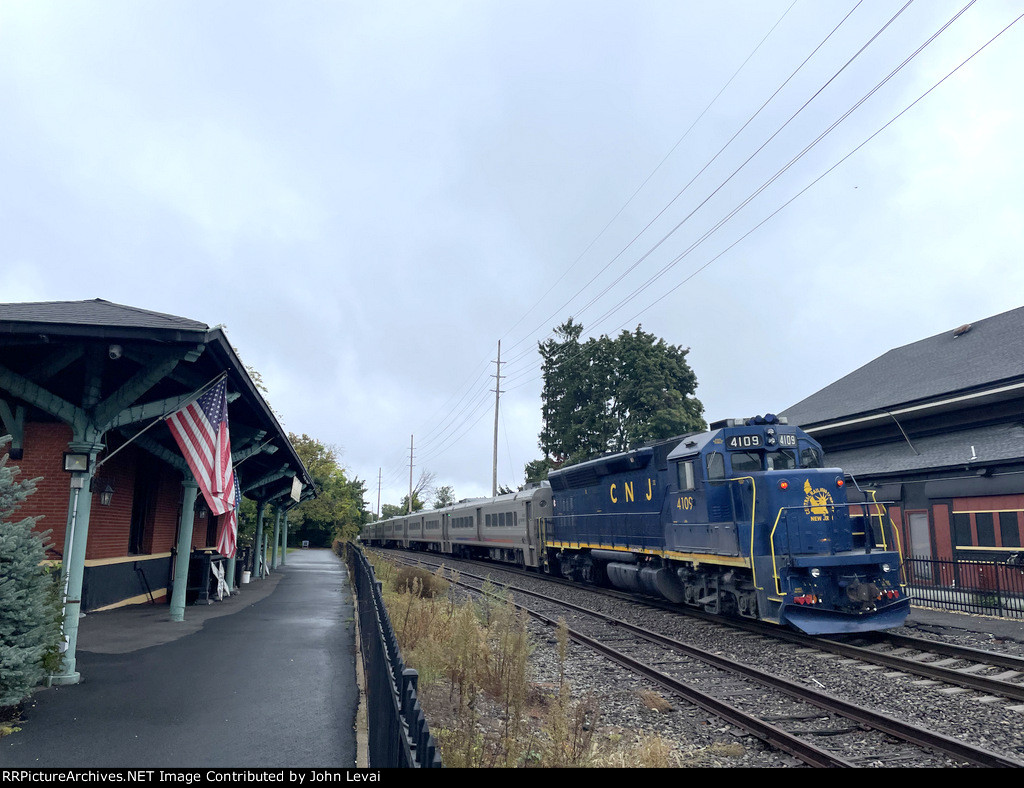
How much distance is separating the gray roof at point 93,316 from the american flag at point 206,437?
49.7 inches

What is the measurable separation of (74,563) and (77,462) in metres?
1.17

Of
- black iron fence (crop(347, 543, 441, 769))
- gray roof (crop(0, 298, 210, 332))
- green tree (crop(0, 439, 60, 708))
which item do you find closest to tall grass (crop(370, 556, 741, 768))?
black iron fence (crop(347, 543, 441, 769))

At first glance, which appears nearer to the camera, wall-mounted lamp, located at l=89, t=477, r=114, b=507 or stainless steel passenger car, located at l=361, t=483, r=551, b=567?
wall-mounted lamp, located at l=89, t=477, r=114, b=507

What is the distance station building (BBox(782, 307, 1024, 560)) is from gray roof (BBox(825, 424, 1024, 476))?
39 mm

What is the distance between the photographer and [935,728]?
22.5ft

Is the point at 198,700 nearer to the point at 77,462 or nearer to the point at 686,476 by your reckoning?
the point at 77,462

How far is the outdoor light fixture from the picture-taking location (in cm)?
795

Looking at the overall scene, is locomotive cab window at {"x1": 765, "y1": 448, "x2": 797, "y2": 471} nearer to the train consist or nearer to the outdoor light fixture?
the train consist

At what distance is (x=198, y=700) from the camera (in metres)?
7.10

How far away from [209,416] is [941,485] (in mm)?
19327

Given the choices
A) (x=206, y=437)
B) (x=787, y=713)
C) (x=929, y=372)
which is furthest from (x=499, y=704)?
(x=929, y=372)

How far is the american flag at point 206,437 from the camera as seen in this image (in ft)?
31.2

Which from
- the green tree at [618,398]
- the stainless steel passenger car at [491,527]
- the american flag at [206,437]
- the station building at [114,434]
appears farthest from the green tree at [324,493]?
the american flag at [206,437]

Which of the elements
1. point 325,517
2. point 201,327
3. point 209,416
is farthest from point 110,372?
point 325,517
